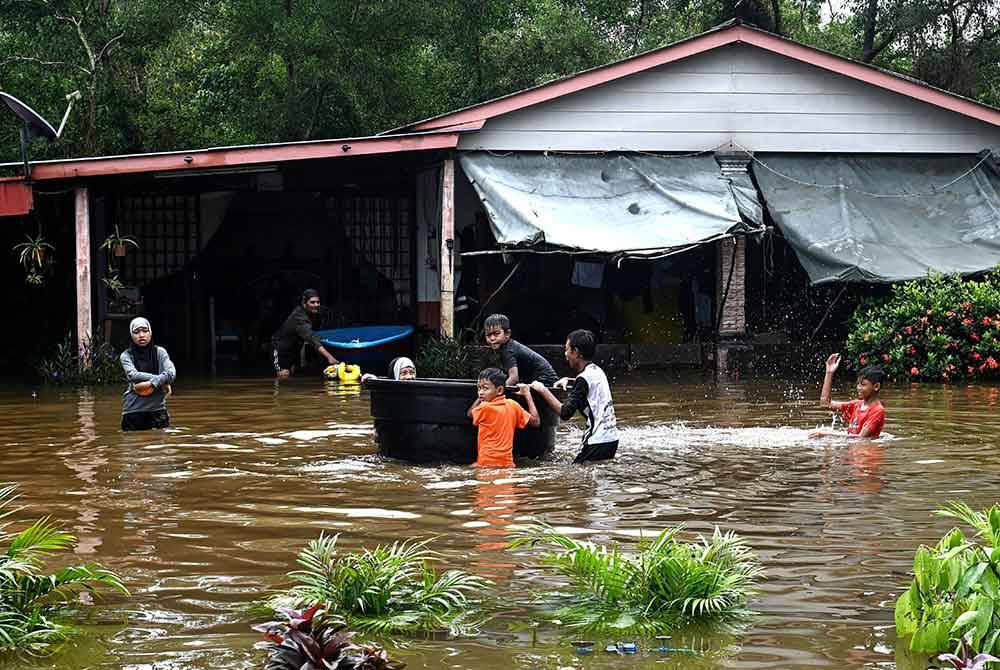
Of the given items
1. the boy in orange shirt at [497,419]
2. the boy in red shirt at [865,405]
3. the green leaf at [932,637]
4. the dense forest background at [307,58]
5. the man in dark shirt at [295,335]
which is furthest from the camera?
the dense forest background at [307,58]

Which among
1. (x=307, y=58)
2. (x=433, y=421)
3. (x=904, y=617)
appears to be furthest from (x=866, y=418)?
(x=307, y=58)

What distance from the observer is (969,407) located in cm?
1540

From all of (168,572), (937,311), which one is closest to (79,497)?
(168,572)

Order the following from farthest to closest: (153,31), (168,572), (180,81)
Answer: (180,81) < (153,31) < (168,572)

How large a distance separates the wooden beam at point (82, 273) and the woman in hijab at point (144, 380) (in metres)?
5.66

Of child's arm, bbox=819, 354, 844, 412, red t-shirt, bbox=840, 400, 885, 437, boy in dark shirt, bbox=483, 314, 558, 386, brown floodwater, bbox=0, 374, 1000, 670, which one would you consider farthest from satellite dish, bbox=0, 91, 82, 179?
red t-shirt, bbox=840, 400, 885, 437

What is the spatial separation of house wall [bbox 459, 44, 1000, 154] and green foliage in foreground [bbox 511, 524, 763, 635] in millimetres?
13860

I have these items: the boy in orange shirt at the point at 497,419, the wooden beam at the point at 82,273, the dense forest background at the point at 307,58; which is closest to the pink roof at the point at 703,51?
the wooden beam at the point at 82,273

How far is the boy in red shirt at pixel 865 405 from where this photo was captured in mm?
12090

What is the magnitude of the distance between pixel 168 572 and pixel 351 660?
8.68 feet

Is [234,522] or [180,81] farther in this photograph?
[180,81]

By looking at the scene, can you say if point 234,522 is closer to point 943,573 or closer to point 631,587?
point 631,587

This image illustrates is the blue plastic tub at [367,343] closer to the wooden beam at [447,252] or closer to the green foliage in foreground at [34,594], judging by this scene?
the wooden beam at [447,252]

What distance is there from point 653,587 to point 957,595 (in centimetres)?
155
